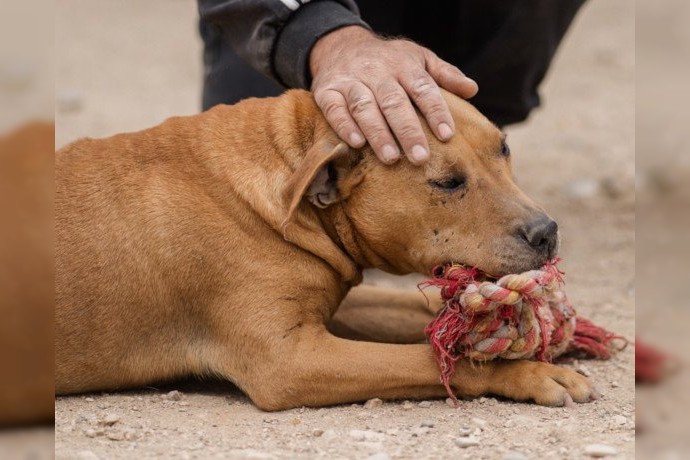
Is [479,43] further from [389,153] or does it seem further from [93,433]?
[93,433]

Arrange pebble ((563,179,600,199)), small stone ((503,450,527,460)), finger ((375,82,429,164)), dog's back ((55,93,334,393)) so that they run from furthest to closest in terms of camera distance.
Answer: pebble ((563,179,600,199))
dog's back ((55,93,334,393))
finger ((375,82,429,164))
small stone ((503,450,527,460))

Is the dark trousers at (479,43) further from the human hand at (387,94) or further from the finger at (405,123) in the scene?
the finger at (405,123)

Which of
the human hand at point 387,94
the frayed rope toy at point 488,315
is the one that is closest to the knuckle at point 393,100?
the human hand at point 387,94

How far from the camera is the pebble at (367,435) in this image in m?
2.89

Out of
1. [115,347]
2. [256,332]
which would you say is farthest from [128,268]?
[256,332]

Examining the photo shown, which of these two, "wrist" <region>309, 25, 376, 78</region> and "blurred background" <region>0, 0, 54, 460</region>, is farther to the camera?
"wrist" <region>309, 25, 376, 78</region>

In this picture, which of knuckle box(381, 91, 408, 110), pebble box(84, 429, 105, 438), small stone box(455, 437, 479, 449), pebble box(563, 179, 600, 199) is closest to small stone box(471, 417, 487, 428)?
small stone box(455, 437, 479, 449)

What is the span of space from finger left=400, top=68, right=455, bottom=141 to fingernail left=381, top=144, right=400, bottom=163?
0.15 metres

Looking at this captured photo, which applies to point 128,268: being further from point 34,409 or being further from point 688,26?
point 688,26

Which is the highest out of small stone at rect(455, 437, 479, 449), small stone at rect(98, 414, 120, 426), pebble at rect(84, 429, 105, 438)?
small stone at rect(455, 437, 479, 449)

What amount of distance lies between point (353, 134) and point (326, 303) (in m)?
0.60

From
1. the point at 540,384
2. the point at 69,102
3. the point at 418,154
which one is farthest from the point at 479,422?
the point at 69,102

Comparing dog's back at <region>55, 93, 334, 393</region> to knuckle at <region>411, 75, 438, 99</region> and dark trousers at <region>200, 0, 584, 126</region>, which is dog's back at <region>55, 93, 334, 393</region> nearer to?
knuckle at <region>411, 75, 438, 99</region>

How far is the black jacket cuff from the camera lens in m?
3.83
